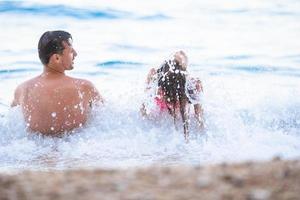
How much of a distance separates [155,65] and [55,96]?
15.8ft

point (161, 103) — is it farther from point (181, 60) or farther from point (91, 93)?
point (91, 93)

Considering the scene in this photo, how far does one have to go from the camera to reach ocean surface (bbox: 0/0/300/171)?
557 centimetres

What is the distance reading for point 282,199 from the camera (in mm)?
2531

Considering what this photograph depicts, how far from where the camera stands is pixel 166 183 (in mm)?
2727

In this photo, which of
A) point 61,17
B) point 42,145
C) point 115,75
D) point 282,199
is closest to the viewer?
point 282,199

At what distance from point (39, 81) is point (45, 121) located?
405 millimetres

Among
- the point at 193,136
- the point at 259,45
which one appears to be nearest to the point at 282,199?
the point at 193,136

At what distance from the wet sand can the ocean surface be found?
5.65 ft

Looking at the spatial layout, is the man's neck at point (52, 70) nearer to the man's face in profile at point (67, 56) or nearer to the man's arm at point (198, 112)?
the man's face in profile at point (67, 56)

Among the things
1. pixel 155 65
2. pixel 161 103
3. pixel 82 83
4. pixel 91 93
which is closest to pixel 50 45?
pixel 82 83

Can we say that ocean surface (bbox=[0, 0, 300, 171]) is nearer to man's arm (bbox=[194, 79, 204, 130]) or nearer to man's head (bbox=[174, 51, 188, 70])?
man's arm (bbox=[194, 79, 204, 130])

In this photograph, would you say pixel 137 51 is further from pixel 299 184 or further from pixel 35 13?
pixel 299 184

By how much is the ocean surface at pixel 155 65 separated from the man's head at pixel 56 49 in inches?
24.5

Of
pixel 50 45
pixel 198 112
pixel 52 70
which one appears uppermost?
pixel 50 45
